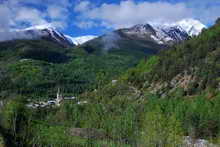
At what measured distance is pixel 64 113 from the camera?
15375cm

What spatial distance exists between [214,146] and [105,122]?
38.7 metres

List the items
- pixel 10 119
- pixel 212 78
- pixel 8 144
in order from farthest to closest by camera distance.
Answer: pixel 212 78, pixel 10 119, pixel 8 144

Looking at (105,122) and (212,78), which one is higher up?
(212,78)

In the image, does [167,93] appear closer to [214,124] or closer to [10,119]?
[214,124]

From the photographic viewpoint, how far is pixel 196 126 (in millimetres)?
113750

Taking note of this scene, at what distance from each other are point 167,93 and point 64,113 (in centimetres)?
6782

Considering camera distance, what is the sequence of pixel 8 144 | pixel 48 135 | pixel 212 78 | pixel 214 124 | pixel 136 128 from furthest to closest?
pixel 212 78, pixel 214 124, pixel 136 128, pixel 48 135, pixel 8 144

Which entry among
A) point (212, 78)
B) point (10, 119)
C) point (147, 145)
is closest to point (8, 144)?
point (10, 119)

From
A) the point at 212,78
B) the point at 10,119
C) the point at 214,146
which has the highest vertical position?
the point at 212,78

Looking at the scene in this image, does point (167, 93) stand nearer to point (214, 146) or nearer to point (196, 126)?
point (196, 126)

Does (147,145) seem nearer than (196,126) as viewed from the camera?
Yes

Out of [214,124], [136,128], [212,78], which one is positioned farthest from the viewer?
[212,78]

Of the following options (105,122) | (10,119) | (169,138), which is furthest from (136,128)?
(10,119)

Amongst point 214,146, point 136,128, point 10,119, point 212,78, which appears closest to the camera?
point 10,119
